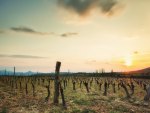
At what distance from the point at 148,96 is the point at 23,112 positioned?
15.1 m

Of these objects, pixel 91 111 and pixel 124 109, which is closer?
pixel 91 111

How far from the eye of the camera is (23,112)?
49.8 ft

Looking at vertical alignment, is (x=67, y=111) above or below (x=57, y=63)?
below

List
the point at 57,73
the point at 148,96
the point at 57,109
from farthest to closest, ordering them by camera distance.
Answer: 1. the point at 148,96
2. the point at 57,73
3. the point at 57,109

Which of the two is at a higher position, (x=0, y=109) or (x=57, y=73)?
(x=57, y=73)

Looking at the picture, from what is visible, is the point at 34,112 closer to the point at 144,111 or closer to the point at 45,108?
the point at 45,108

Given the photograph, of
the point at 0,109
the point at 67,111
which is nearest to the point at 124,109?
the point at 67,111

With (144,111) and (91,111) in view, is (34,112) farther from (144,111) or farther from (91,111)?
(144,111)

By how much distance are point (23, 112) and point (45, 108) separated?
216 centimetres

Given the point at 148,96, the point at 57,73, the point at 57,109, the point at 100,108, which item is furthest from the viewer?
the point at 148,96

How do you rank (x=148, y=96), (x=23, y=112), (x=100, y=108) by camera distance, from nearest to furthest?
(x=23, y=112) → (x=100, y=108) → (x=148, y=96)

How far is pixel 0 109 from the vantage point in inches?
628

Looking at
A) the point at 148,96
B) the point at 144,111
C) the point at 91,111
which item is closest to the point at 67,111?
the point at 91,111

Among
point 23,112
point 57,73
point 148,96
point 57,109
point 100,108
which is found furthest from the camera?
point 148,96
